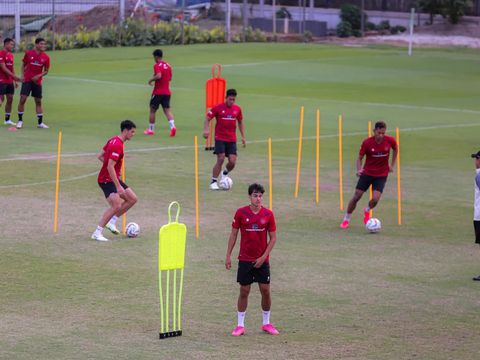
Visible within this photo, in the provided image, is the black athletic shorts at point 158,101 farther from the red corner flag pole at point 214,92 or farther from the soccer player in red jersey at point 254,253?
the soccer player in red jersey at point 254,253

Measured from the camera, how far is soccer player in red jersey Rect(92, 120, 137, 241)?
547 inches

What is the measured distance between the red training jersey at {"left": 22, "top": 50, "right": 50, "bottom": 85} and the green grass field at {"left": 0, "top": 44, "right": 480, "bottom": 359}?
68.2 inches

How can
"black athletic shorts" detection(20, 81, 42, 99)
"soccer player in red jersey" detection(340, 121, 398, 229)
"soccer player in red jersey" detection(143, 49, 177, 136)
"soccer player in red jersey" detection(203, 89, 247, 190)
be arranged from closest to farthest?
"soccer player in red jersey" detection(340, 121, 398, 229), "soccer player in red jersey" detection(203, 89, 247, 190), "soccer player in red jersey" detection(143, 49, 177, 136), "black athletic shorts" detection(20, 81, 42, 99)

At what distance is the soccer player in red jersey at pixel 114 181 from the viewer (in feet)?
45.5

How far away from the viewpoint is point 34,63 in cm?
2611

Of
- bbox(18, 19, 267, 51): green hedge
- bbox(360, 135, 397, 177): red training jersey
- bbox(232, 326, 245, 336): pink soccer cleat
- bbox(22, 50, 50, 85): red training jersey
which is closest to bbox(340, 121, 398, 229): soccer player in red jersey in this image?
bbox(360, 135, 397, 177): red training jersey

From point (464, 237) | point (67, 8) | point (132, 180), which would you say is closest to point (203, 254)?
point (464, 237)

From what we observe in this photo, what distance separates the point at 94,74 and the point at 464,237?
98.1 ft

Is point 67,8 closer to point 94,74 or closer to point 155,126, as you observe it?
point 94,74

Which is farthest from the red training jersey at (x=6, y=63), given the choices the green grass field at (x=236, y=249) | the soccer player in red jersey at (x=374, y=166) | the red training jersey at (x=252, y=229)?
the red training jersey at (x=252, y=229)

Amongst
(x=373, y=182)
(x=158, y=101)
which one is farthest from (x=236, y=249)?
(x=158, y=101)

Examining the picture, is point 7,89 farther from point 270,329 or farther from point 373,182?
point 270,329

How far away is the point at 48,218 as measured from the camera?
16.0 metres

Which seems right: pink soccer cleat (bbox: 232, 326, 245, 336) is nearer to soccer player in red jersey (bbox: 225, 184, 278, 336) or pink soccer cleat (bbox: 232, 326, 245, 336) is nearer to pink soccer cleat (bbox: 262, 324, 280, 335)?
soccer player in red jersey (bbox: 225, 184, 278, 336)
